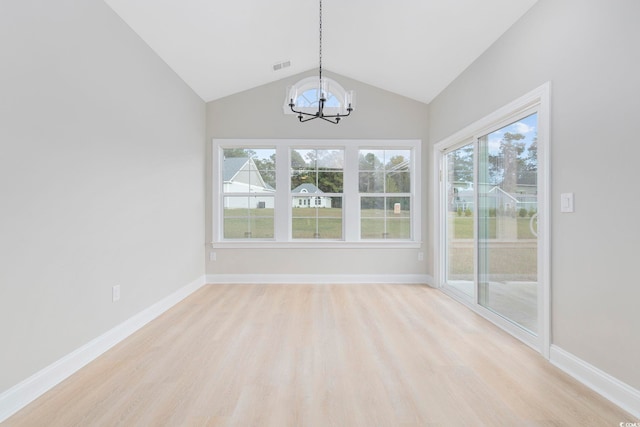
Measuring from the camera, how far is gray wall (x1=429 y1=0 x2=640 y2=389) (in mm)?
1658

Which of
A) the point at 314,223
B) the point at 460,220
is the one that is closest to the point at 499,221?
the point at 460,220

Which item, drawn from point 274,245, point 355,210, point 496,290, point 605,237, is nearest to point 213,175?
point 274,245

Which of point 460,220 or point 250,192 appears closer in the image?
point 460,220

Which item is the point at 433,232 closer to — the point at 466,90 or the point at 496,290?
the point at 496,290

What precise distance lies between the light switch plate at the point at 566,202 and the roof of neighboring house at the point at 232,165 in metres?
3.89

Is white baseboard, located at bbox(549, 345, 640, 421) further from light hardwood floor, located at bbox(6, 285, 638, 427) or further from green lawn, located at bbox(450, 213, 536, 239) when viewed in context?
green lawn, located at bbox(450, 213, 536, 239)

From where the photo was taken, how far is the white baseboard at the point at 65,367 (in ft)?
5.43

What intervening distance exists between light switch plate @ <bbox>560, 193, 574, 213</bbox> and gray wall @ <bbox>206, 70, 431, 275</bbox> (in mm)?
2512

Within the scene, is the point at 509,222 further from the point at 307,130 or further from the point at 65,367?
the point at 65,367

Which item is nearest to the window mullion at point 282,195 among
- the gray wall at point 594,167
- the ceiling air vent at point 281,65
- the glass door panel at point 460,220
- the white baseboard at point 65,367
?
the ceiling air vent at point 281,65

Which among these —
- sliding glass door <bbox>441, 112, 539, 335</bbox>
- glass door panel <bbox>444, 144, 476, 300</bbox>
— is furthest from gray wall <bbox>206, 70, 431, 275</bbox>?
sliding glass door <bbox>441, 112, 539, 335</bbox>

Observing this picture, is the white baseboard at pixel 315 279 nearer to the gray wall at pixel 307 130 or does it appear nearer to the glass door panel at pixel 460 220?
the gray wall at pixel 307 130

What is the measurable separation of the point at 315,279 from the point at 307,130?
2.28 metres

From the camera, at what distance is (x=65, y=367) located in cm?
201
